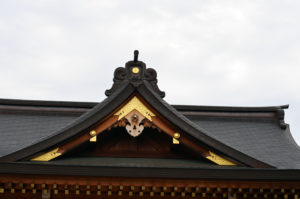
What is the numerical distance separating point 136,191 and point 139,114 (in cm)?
157

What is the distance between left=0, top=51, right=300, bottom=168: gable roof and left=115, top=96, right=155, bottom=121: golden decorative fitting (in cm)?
17

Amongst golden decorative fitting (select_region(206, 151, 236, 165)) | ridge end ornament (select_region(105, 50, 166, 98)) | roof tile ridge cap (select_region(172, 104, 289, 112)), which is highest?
roof tile ridge cap (select_region(172, 104, 289, 112))

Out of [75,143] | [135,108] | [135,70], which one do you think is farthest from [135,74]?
[75,143]

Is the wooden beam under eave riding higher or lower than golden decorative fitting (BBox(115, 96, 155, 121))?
lower

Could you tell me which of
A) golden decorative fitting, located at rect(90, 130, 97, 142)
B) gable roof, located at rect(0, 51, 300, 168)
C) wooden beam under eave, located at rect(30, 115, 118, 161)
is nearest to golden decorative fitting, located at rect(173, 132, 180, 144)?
gable roof, located at rect(0, 51, 300, 168)

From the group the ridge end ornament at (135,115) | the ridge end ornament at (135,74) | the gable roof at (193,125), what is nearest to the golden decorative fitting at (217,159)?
the gable roof at (193,125)

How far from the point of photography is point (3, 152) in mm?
8000

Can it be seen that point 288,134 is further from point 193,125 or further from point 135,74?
point 135,74

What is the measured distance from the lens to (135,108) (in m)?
7.32

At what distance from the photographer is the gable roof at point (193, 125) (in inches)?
270

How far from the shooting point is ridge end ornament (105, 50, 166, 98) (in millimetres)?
7787

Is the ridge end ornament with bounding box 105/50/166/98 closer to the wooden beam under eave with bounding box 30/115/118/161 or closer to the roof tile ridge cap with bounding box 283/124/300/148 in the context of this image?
the wooden beam under eave with bounding box 30/115/118/161

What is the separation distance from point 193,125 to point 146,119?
97 centimetres

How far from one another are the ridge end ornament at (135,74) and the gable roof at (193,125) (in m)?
0.03
